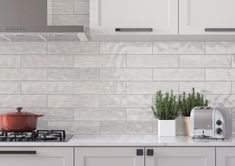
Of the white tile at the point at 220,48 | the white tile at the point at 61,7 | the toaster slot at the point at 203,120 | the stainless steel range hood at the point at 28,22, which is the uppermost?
the white tile at the point at 61,7

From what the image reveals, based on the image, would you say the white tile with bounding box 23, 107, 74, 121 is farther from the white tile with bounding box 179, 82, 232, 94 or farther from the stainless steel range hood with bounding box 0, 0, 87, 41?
the white tile with bounding box 179, 82, 232, 94

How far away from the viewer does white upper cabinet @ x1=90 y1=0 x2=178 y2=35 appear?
3143mm

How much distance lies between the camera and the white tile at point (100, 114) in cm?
349

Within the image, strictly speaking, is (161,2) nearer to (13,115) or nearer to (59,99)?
(59,99)

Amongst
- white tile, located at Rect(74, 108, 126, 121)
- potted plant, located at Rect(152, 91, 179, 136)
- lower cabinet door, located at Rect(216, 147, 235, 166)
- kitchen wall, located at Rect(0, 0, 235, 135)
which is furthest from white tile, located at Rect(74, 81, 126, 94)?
lower cabinet door, located at Rect(216, 147, 235, 166)

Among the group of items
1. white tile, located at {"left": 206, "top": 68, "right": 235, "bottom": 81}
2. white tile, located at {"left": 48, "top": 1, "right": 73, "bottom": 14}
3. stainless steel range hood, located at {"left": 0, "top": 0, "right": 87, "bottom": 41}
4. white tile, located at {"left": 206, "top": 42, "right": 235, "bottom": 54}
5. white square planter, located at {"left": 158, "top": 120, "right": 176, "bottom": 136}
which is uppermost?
white tile, located at {"left": 48, "top": 1, "right": 73, "bottom": 14}

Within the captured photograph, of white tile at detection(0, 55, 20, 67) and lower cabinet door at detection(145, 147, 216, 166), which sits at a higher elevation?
white tile at detection(0, 55, 20, 67)

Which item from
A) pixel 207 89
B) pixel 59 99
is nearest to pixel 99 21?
pixel 59 99

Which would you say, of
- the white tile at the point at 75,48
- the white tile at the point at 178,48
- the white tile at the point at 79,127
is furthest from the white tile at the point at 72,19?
the white tile at the point at 79,127

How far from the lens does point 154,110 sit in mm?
3467

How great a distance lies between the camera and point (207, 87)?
348 cm

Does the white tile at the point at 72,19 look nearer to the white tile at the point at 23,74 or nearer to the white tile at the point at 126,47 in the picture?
the white tile at the point at 126,47

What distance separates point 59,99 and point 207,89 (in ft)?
3.86

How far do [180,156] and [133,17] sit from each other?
1038 mm
